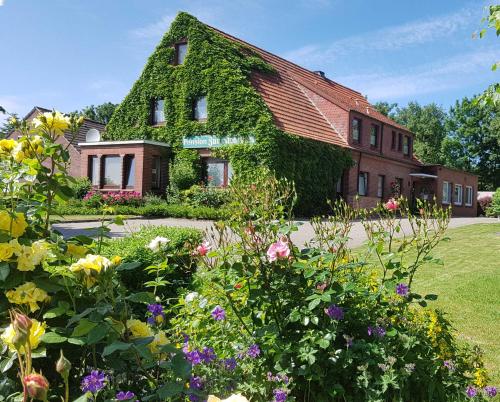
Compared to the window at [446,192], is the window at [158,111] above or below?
above

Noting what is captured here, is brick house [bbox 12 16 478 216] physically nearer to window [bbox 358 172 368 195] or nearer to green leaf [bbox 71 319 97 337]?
window [bbox 358 172 368 195]

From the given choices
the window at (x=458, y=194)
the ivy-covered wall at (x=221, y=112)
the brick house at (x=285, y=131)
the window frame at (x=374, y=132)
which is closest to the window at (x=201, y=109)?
the brick house at (x=285, y=131)

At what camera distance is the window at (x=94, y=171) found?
26533mm

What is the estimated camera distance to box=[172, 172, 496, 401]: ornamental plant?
107 inches

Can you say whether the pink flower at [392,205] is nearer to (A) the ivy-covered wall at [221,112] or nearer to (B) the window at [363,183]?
(A) the ivy-covered wall at [221,112]

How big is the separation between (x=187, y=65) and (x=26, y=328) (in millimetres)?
26017

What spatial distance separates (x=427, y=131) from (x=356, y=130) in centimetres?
3853

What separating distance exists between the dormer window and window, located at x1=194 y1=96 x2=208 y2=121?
2.06 m

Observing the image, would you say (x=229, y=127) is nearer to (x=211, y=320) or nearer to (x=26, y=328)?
(x=211, y=320)

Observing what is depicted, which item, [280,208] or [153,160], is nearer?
[280,208]

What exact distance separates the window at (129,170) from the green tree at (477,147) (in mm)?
43279

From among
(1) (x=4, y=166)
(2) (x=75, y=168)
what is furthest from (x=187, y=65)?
(1) (x=4, y=166)

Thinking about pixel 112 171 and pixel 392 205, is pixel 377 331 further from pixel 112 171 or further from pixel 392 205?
pixel 112 171

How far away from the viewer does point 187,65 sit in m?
26.0
